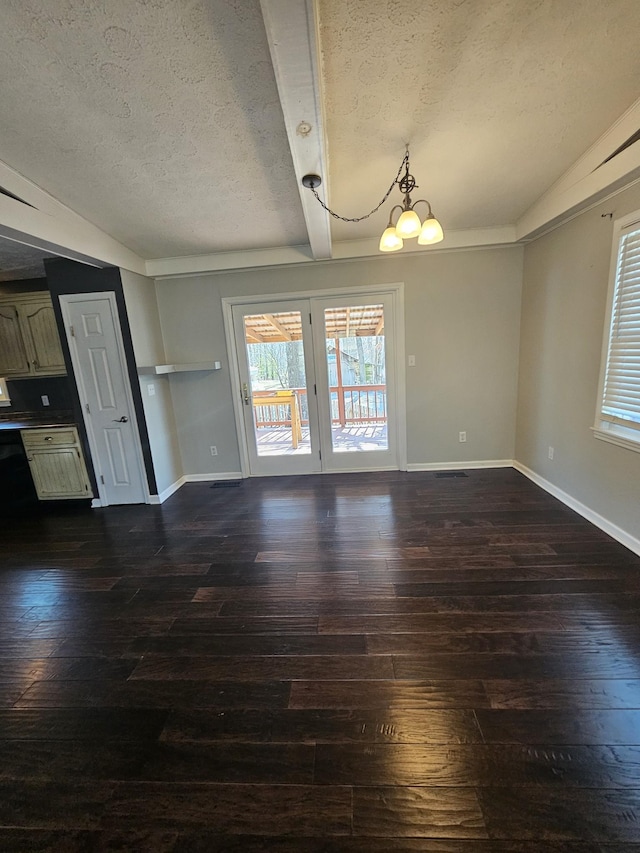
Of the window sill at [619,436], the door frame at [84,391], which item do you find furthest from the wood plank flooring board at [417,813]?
the door frame at [84,391]

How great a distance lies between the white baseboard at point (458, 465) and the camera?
3.97 meters

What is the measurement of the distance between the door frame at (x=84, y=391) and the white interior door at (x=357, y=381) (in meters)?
2.01

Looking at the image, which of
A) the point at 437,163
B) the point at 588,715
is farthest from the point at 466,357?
the point at 588,715

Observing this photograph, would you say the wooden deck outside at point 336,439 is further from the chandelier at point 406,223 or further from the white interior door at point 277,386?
the chandelier at point 406,223

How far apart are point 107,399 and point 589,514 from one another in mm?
4587

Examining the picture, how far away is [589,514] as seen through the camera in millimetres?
2721

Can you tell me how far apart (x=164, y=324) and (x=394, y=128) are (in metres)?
3.03

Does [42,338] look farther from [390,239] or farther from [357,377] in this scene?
[390,239]

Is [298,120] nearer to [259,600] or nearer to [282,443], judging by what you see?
[259,600]

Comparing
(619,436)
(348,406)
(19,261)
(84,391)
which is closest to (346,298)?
(348,406)

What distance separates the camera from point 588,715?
4.32ft

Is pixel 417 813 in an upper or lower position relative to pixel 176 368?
lower

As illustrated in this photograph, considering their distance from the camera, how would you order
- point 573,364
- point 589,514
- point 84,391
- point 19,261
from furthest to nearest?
point 84,391 < point 19,261 < point 573,364 < point 589,514

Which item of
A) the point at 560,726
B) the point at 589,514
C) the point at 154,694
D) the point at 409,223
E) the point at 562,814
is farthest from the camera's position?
the point at 589,514
